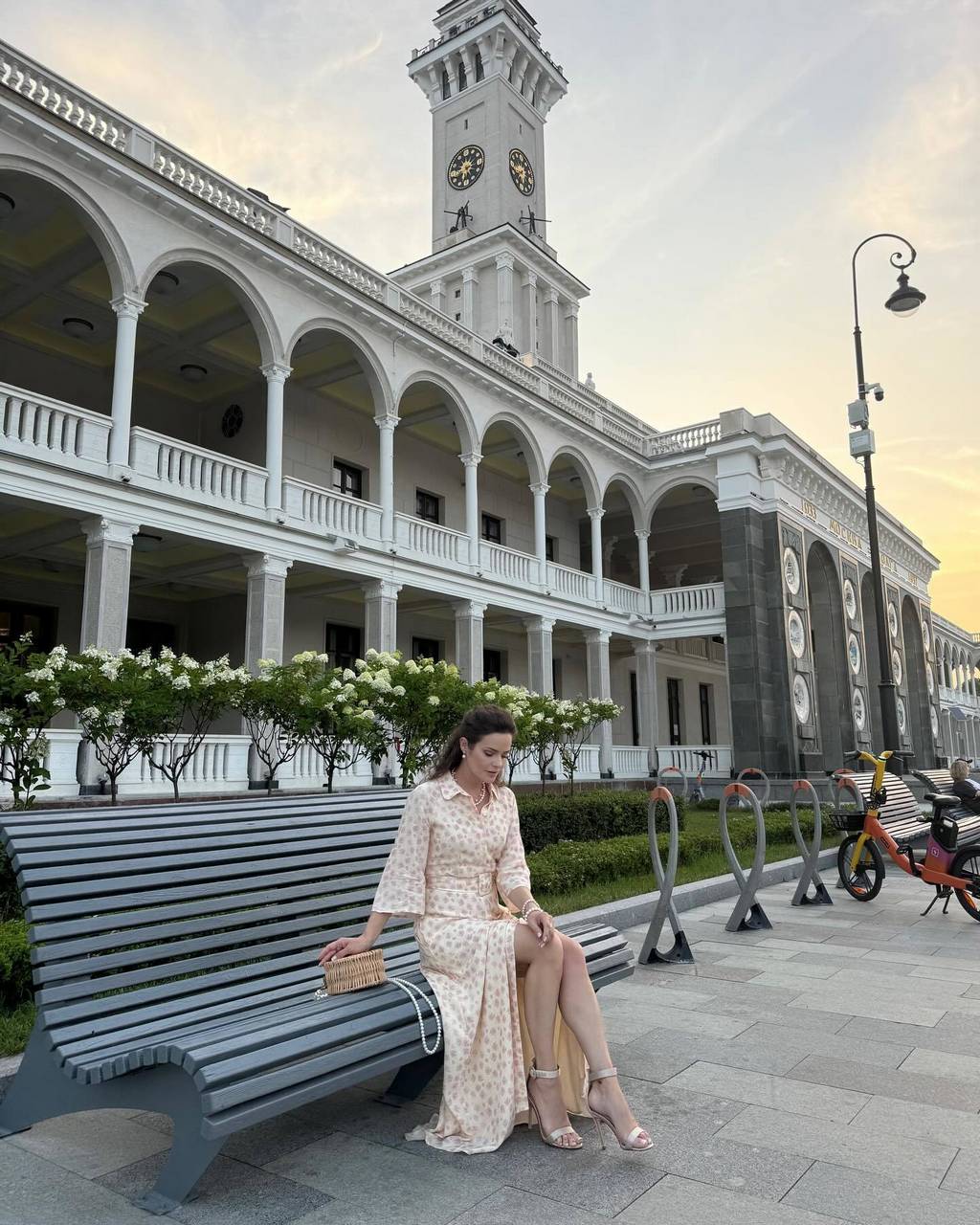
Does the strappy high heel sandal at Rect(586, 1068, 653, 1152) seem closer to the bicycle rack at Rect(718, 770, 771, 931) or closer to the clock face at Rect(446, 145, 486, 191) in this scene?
the bicycle rack at Rect(718, 770, 771, 931)

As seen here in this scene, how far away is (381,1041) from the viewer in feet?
9.59

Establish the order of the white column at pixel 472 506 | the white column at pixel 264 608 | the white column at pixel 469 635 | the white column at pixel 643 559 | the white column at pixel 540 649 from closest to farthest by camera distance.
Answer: the white column at pixel 264 608, the white column at pixel 469 635, the white column at pixel 472 506, the white column at pixel 540 649, the white column at pixel 643 559

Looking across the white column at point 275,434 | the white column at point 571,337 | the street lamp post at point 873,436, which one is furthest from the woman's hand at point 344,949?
the white column at point 571,337

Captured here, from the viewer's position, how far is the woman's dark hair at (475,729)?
343cm

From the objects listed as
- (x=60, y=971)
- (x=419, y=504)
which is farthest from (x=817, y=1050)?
(x=419, y=504)

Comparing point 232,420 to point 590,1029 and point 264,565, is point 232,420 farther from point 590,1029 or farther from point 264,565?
point 590,1029

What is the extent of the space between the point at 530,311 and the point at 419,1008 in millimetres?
37289

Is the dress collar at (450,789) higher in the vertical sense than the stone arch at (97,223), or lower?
lower

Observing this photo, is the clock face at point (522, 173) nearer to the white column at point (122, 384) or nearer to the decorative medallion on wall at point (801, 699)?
the decorative medallion on wall at point (801, 699)

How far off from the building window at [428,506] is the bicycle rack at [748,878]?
16.7m

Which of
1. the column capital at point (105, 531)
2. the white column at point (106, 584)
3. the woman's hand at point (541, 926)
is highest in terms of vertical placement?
the column capital at point (105, 531)

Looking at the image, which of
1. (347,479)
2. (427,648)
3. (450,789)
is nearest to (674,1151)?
(450,789)

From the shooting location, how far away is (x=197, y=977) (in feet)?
10.3

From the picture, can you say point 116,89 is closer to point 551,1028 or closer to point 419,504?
point 419,504
